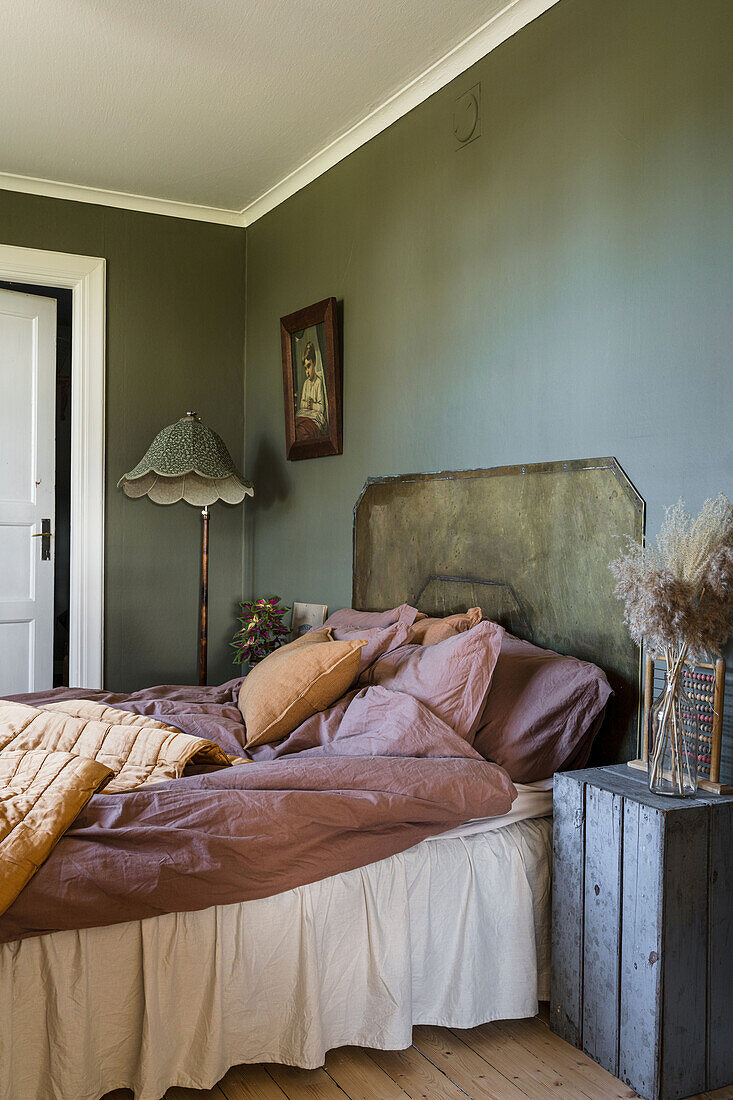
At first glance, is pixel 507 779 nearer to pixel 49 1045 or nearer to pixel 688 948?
pixel 688 948

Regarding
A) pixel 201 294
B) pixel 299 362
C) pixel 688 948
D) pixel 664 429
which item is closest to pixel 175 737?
pixel 688 948

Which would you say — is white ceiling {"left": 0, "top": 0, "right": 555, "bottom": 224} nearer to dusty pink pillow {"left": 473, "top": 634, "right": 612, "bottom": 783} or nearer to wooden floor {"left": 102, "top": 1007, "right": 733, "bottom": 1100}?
dusty pink pillow {"left": 473, "top": 634, "right": 612, "bottom": 783}

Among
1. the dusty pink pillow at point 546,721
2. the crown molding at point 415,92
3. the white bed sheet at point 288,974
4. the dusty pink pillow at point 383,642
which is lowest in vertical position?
the white bed sheet at point 288,974

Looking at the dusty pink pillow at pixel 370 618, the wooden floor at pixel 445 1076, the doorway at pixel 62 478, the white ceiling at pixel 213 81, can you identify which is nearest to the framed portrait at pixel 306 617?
the dusty pink pillow at pixel 370 618

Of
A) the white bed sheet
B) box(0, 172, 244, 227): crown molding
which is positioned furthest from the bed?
box(0, 172, 244, 227): crown molding

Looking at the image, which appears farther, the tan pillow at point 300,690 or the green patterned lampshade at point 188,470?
the green patterned lampshade at point 188,470

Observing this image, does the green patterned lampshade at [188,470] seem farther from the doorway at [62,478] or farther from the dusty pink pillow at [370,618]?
the doorway at [62,478]

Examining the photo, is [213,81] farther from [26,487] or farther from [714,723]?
[714,723]

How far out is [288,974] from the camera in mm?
1938

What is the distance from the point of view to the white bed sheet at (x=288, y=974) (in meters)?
1.73

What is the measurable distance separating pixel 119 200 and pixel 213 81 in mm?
1338

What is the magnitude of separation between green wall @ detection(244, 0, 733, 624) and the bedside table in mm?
776

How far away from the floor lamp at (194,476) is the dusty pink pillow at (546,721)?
1981 mm

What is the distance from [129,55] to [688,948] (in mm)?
3144
